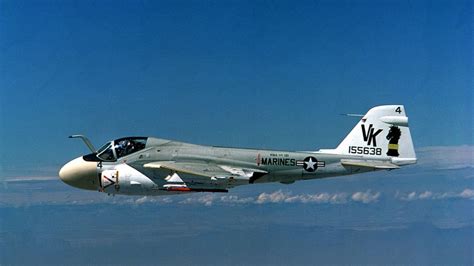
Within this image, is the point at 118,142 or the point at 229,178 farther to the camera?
the point at 118,142

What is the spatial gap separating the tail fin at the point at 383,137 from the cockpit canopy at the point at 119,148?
869 cm

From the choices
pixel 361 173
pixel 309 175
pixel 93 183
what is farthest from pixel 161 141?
pixel 361 173

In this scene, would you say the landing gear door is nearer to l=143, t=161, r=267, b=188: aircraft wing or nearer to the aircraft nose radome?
the aircraft nose radome

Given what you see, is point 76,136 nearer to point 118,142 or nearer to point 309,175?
point 118,142

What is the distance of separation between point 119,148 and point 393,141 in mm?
11892

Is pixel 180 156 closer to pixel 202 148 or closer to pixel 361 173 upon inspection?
pixel 202 148

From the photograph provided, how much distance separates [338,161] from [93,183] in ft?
35.1

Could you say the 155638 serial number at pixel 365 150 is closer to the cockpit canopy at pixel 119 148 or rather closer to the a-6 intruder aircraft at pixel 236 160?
the a-6 intruder aircraft at pixel 236 160

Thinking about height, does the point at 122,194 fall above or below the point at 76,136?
below

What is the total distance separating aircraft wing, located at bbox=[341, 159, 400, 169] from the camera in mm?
29825

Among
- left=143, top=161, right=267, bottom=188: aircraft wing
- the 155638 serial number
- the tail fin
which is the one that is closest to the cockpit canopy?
left=143, top=161, right=267, bottom=188: aircraft wing

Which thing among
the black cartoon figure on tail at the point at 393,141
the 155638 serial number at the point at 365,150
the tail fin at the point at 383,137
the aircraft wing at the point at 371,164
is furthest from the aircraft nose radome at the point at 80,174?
the black cartoon figure on tail at the point at 393,141

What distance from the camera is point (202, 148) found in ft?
101

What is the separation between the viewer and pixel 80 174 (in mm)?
30797
